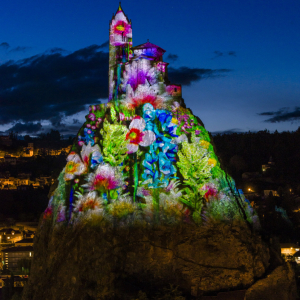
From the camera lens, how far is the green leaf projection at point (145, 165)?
96.9 feet

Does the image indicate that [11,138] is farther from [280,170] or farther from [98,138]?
[98,138]

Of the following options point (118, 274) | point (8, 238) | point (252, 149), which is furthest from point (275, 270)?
point (252, 149)

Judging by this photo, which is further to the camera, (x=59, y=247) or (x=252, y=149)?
(x=252, y=149)

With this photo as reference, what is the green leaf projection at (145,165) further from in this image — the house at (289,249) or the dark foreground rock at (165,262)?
the house at (289,249)

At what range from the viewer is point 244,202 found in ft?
102

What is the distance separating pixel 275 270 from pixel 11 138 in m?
130

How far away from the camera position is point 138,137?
30.8 m

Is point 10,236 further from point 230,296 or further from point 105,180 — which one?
point 230,296

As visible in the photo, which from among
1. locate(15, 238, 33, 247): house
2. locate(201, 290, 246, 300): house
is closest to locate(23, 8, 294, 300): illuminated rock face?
locate(201, 290, 246, 300): house

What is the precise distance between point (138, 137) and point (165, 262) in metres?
8.54

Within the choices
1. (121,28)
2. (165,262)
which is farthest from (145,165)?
(121,28)

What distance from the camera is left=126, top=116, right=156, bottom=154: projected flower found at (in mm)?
30672

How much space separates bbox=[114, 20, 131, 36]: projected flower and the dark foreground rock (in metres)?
15.3

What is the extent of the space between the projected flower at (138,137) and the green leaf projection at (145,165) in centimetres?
7
